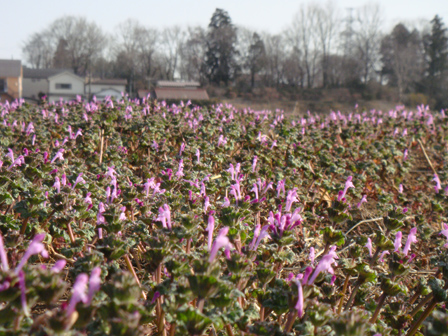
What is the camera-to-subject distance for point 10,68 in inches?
2089

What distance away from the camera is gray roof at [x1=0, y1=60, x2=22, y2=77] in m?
52.5

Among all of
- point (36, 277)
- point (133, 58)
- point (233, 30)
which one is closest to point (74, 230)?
point (36, 277)

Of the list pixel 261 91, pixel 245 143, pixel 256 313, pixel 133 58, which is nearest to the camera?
pixel 256 313

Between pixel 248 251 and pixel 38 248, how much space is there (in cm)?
63

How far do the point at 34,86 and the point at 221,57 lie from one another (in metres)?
26.9

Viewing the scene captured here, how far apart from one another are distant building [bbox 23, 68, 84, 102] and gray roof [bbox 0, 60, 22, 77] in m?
3.29

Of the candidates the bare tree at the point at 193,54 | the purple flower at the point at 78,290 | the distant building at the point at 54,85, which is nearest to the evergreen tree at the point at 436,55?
the bare tree at the point at 193,54

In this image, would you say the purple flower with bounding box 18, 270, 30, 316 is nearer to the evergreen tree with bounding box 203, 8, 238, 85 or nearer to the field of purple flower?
the field of purple flower

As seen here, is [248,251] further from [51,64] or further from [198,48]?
[51,64]

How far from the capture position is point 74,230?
→ 174 centimetres

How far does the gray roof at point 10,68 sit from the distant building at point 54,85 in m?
3.29

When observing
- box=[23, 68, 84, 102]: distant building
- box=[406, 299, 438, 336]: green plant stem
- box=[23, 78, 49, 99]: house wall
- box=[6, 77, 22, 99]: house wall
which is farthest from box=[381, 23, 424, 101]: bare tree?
box=[406, 299, 438, 336]: green plant stem

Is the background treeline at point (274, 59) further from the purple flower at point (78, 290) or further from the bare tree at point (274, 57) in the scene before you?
the purple flower at point (78, 290)

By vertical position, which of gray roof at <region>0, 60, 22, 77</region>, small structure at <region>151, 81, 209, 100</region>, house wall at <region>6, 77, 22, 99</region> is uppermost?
gray roof at <region>0, 60, 22, 77</region>
